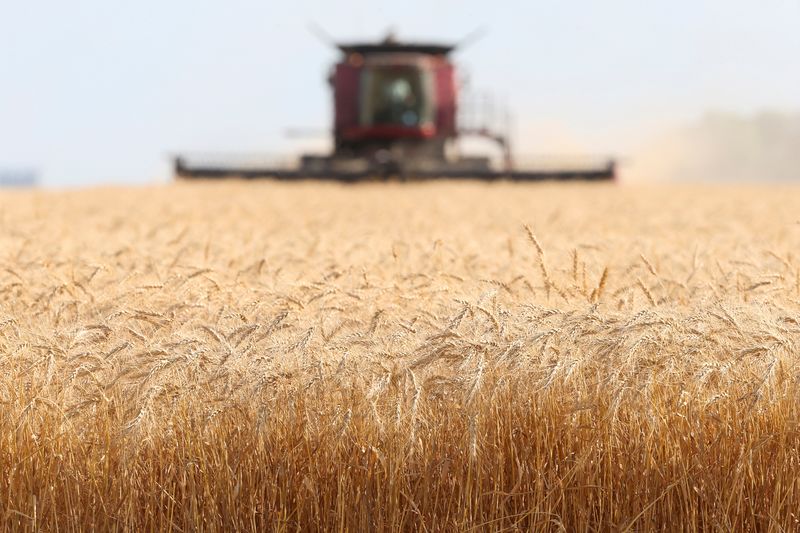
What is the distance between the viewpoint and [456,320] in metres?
3.89

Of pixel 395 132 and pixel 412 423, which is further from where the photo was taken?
pixel 395 132

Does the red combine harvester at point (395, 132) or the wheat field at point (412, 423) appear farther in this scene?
the red combine harvester at point (395, 132)

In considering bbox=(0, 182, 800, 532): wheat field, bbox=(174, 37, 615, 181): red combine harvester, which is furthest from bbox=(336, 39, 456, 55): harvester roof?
bbox=(0, 182, 800, 532): wheat field

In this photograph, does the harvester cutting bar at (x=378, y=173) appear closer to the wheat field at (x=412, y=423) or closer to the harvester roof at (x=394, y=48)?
the harvester roof at (x=394, y=48)

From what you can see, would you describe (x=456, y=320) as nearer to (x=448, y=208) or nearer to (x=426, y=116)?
(x=448, y=208)

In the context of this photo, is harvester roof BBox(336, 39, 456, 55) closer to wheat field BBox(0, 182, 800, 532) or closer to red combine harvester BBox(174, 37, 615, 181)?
red combine harvester BBox(174, 37, 615, 181)

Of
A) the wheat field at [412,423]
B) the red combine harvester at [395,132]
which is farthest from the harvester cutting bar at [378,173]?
the wheat field at [412,423]

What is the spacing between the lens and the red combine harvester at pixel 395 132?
22000 millimetres

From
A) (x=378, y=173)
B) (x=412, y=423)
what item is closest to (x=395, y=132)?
(x=378, y=173)

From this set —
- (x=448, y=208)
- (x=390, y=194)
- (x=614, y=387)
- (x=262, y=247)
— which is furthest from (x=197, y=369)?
(x=390, y=194)

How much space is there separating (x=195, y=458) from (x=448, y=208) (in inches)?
437

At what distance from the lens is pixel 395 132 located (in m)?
22.1

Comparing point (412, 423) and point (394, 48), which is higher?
point (394, 48)

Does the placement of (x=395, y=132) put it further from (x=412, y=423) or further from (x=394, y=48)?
(x=412, y=423)
